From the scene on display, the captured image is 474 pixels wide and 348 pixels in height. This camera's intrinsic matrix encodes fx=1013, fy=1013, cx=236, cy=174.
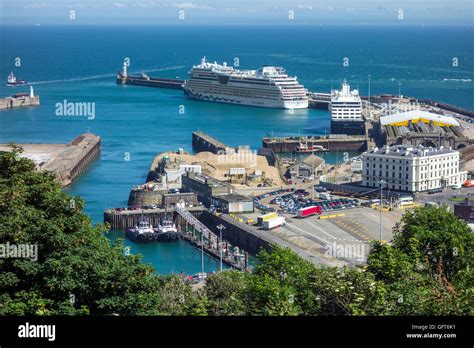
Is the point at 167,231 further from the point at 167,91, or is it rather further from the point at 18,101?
the point at 167,91

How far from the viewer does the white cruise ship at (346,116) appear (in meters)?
29.7

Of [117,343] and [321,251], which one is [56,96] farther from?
[117,343]

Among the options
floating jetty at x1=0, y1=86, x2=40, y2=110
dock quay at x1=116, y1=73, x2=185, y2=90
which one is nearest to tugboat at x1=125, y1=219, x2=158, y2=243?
floating jetty at x1=0, y1=86, x2=40, y2=110

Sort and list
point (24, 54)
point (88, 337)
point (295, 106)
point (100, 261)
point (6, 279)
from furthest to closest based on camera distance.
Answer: point (24, 54) < point (295, 106) < point (100, 261) < point (6, 279) < point (88, 337)

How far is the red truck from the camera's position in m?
15.9

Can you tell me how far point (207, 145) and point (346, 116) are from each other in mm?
6866

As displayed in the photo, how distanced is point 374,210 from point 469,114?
15638 millimetres

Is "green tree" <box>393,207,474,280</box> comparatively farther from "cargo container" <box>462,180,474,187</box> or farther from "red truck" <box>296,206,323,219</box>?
"cargo container" <box>462,180,474,187</box>

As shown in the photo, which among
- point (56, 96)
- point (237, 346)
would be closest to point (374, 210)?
point (237, 346)

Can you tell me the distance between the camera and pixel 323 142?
2666 centimetres

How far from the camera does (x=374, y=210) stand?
642 inches

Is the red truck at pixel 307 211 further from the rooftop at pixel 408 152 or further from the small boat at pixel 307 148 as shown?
the small boat at pixel 307 148

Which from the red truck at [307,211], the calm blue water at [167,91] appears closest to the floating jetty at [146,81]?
the calm blue water at [167,91]

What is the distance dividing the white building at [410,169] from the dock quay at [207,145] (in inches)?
200
